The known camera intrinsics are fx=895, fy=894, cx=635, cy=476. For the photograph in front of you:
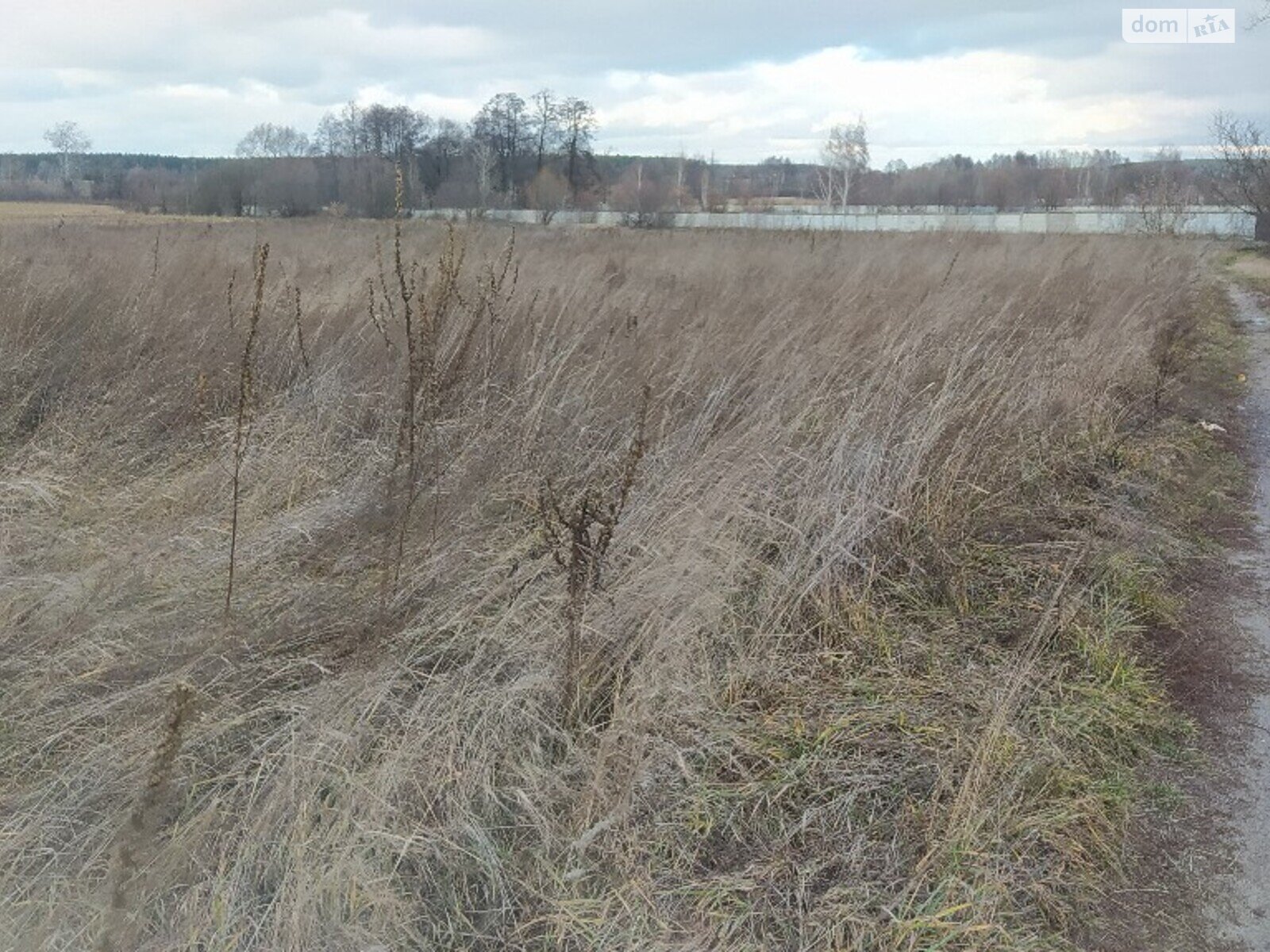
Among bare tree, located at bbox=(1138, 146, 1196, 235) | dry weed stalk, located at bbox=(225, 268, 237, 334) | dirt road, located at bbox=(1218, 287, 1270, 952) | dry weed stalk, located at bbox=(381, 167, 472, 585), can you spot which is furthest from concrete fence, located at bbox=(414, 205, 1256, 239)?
dirt road, located at bbox=(1218, 287, 1270, 952)

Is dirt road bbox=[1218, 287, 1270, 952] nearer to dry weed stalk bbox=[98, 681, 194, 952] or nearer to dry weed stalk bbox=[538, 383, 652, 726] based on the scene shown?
dry weed stalk bbox=[538, 383, 652, 726]

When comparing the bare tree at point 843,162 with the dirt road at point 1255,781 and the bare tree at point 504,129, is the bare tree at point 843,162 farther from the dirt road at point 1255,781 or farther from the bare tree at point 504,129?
the dirt road at point 1255,781

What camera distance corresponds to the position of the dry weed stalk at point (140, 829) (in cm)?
162

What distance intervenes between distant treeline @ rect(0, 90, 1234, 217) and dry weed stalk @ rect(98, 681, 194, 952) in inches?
1298

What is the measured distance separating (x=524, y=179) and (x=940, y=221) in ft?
149

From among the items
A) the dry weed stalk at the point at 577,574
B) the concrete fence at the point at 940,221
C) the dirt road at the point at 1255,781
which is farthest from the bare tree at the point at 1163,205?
the dry weed stalk at the point at 577,574

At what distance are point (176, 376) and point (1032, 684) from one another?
466 cm

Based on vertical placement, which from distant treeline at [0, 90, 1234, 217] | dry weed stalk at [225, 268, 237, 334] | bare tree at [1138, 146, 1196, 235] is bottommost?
dry weed stalk at [225, 268, 237, 334]

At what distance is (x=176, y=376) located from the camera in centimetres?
511

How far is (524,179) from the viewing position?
6781cm

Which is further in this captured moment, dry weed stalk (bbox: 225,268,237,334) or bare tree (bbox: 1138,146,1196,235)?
bare tree (bbox: 1138,146,1196,235)

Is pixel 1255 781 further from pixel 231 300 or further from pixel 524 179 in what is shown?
pixel 524 179

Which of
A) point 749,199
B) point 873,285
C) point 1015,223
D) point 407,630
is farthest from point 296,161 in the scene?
point 407,630

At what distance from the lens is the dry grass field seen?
2.00 meters
